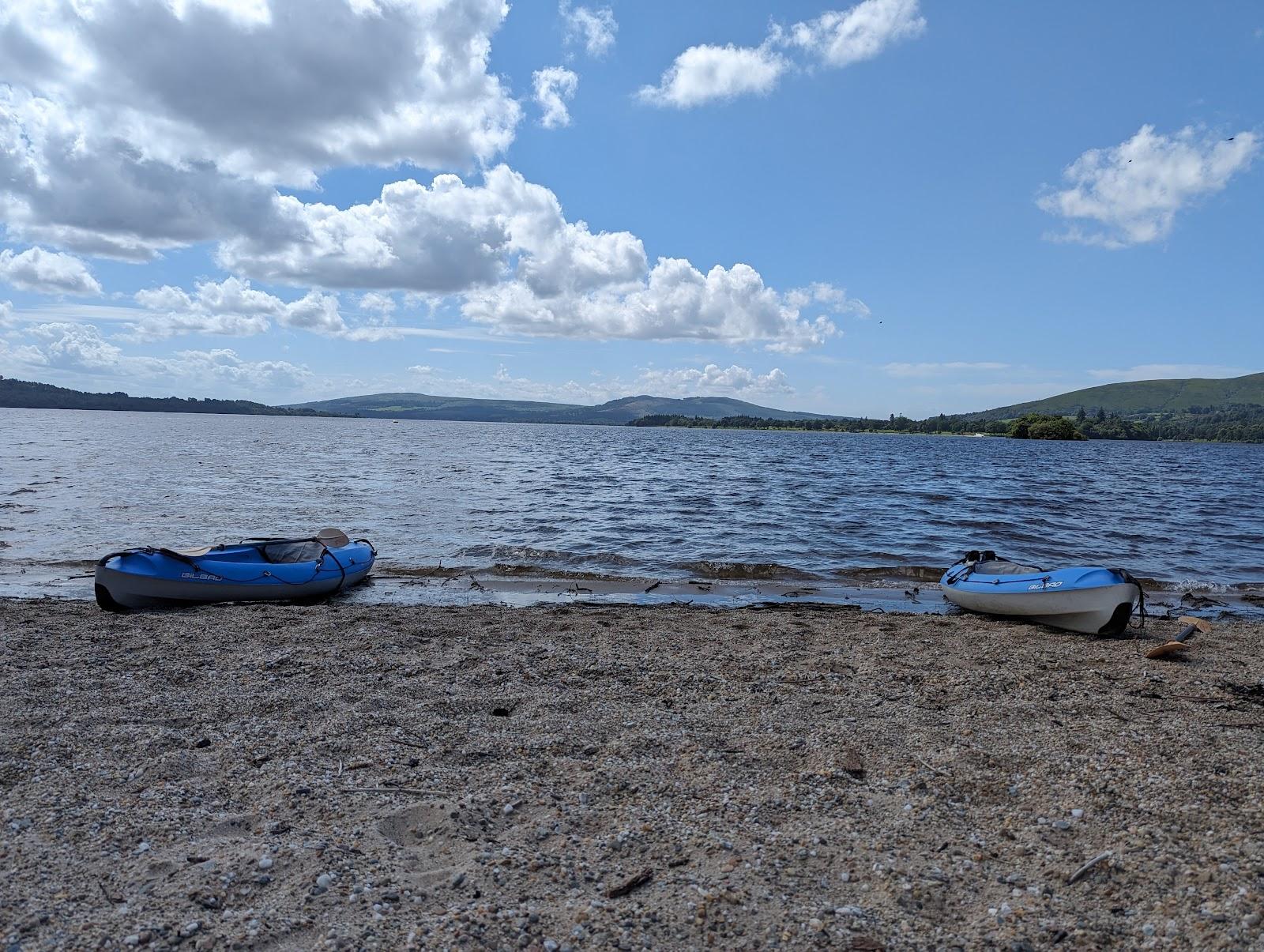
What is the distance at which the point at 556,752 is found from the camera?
21.6 ft

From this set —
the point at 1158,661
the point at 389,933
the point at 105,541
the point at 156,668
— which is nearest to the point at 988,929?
the point at 389,933

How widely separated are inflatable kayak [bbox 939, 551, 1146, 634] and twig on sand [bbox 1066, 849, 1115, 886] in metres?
8.82

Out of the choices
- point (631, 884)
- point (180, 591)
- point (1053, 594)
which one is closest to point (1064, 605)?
point (1053, 594)

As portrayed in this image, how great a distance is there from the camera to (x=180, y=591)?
44.6 ft

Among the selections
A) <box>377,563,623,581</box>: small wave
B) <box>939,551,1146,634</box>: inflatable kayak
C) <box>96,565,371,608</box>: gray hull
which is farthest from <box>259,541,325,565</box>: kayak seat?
<box>939,551,1146,634</box>: inflatable kayak

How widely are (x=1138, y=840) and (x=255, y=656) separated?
9.33 meters

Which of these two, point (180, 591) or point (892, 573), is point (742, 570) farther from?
point (180, 591)

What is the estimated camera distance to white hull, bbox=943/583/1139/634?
12242mm

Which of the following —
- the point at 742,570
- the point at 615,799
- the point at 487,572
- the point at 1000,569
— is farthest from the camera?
the point at 742,570

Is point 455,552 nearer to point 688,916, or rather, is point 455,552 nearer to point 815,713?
point 815,713

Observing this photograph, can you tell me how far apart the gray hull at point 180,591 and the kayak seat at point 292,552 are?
71 centimetres

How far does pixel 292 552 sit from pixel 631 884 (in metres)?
13.3

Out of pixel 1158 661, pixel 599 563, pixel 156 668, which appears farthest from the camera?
pixel 599 563

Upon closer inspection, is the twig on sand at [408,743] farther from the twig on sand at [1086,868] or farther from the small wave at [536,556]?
the small wave at [536,556]
